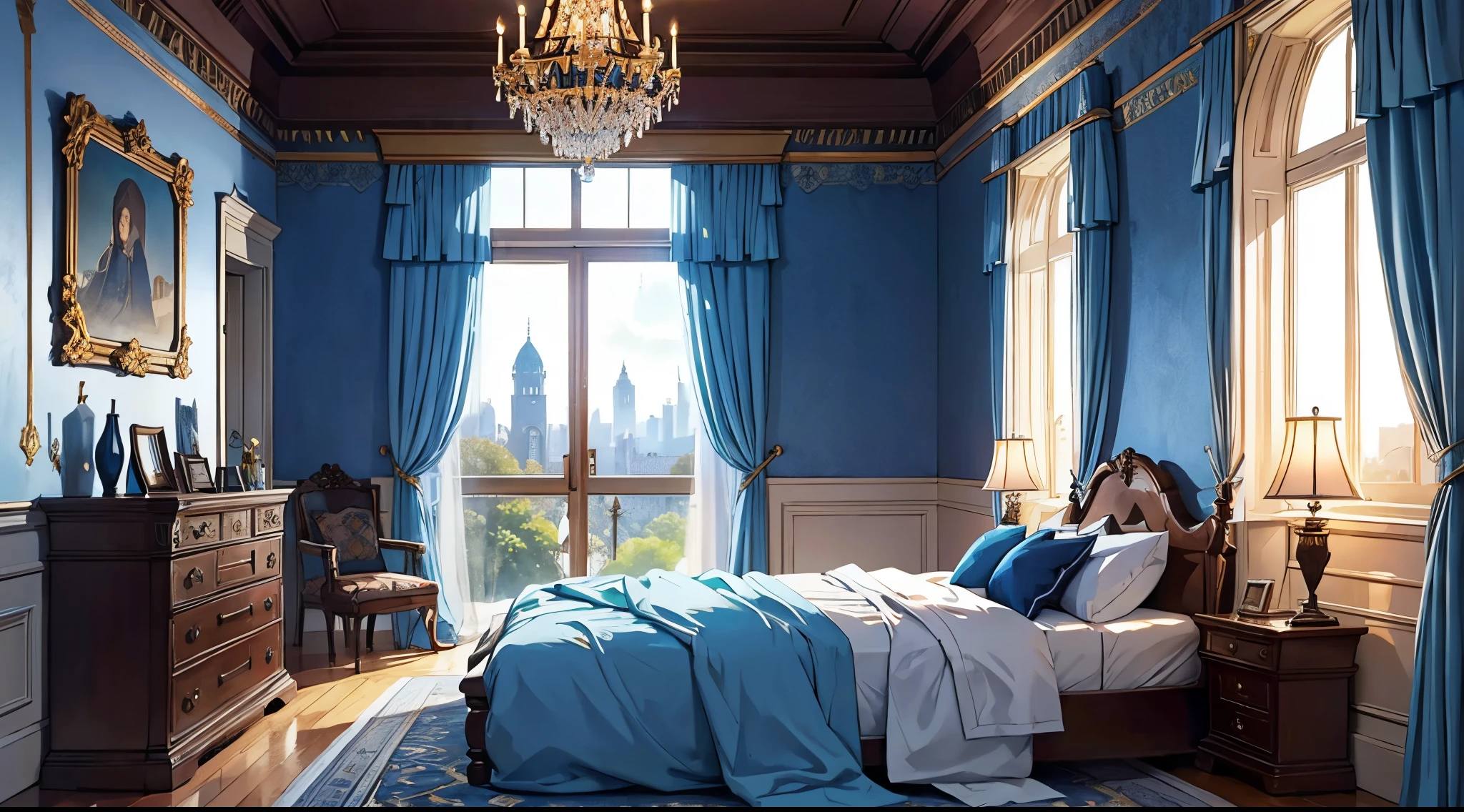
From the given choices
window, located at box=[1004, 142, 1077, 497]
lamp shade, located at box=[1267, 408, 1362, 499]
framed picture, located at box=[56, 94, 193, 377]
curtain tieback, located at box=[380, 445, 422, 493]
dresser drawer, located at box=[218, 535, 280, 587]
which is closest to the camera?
lamp shade, located at box=[1267, 408, 1362, 499]

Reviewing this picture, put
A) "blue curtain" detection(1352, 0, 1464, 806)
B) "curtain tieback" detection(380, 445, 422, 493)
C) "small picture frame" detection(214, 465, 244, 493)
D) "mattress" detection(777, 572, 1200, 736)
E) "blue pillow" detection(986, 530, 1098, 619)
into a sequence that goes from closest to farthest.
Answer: "blue curtain" detection(1352, 0, 1464, 806) → "mattress" detection(777, 572, 1200, 736) → "blue pillow" detection(986, 530, 1098, 619) → "small picture frame" detection(214, 465, 244, 493) → "curtain tieback" detection(380, 445, 422, 493)

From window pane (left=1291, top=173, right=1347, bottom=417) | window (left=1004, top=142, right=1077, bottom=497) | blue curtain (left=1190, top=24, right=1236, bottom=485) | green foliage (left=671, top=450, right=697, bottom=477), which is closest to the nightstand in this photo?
blue curtain (left=1190, top=24, right=1236, bottom=485)

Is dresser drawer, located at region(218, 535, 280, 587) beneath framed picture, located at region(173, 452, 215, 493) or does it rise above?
beneath

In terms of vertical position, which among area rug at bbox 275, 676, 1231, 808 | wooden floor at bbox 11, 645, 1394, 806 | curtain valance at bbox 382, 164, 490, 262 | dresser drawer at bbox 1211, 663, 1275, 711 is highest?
curtain valance at bbox 382, 164, 490, 262

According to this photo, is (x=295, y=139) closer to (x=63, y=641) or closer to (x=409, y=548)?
(x=409, y=548)

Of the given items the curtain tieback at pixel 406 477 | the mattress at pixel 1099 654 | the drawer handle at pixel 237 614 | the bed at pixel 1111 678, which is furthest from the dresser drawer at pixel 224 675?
the mattress at pixel 1099 654

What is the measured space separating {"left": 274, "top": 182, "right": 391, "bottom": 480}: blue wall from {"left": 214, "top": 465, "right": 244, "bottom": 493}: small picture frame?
161 cm

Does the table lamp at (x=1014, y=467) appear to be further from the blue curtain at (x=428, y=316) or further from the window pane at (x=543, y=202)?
the blue curtain at (x=428, y=316)

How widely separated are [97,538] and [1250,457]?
4344 millimetres

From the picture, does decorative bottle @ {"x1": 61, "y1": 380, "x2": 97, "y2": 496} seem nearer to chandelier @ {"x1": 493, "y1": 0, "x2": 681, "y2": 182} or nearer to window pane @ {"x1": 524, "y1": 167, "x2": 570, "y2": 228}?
chandelier @ {"x1": 493, "y1": 0, "x2": 681, "y2": 182}

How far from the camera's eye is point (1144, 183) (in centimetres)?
464

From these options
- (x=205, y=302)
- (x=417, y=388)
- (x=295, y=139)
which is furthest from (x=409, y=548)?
(x=295, y=139)

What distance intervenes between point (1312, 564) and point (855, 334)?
3.88m

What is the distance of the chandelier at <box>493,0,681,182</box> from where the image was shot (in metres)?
4.29
